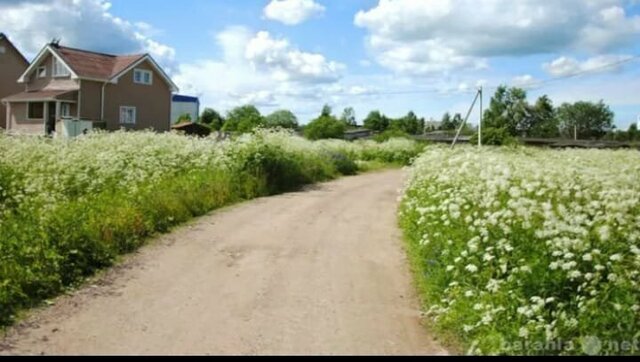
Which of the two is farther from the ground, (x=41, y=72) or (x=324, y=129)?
(x=41, y=72)

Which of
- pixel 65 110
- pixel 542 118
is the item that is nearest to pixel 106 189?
pixel 65 110

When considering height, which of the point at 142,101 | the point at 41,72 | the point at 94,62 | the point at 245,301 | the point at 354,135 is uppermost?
the point at 94,62

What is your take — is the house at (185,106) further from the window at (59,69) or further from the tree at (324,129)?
the window at (59,69)

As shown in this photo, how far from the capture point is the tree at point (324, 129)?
46781 millimetres

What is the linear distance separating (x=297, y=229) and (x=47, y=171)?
5663mm

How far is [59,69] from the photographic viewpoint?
42.0m

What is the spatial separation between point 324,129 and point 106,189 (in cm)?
3555

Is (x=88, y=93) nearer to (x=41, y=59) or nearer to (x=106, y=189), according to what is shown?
(x=41, y=59)

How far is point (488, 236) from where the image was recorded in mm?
6648

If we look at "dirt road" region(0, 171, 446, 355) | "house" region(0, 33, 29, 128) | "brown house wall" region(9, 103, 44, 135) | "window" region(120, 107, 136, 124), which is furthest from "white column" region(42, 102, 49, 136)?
"dirt road" region(0, 171, 446, 355)

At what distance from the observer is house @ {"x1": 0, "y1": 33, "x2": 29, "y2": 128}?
1876 inches
